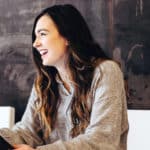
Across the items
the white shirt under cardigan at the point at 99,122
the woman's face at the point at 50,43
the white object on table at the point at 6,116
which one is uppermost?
the woman's face at the point at 50,43

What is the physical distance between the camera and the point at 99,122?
1204mm

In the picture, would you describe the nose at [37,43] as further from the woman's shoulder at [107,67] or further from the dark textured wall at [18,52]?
the dark textured wall at [18,52]

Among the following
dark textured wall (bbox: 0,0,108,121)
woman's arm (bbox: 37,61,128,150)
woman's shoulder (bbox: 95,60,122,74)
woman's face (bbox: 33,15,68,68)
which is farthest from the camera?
dark textured wall (bbox: 0,0,108,121)

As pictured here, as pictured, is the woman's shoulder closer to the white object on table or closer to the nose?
the nose

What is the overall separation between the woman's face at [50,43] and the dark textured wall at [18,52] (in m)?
1.07

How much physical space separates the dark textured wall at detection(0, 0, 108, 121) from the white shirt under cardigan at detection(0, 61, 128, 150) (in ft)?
3.65

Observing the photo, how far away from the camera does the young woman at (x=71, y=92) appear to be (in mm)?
1224

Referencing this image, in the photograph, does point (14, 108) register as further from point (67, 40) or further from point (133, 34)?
point (67, 40)

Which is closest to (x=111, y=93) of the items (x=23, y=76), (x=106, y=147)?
(x=106, y=147)

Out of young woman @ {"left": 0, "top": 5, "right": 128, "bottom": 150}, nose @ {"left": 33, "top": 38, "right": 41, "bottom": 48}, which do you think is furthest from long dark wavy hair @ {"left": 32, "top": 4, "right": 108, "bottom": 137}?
nose @ {"left": 33, "top": 38, "right": 41, "bottom": 48}

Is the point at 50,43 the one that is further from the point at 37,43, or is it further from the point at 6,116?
the point at 6,116

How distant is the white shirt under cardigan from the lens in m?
1.16

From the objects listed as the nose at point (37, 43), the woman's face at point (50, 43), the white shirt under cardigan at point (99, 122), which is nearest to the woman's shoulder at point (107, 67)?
the white shirt under cardigan at point (99, 122)

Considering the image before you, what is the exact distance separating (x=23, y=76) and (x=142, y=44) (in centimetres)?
91
